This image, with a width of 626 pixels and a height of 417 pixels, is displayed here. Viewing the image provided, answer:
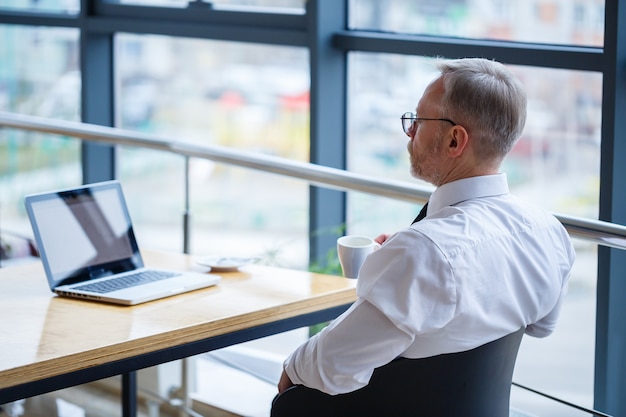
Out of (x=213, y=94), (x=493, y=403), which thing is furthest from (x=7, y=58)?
(x=493, y=403)

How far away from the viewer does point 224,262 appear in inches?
102

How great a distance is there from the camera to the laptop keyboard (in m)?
2.34

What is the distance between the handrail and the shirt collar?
32 centimetres

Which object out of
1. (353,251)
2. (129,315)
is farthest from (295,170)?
(129,315)

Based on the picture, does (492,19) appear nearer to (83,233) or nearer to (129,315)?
(83,233)

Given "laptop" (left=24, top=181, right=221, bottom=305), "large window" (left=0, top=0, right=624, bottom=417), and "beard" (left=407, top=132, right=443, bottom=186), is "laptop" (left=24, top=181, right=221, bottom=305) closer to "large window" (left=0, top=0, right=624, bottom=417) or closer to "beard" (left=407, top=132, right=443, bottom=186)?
"beard" (left=407, top=132, right=443, bottom=186)

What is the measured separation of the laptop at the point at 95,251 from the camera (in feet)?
7.64

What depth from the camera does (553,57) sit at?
334cm

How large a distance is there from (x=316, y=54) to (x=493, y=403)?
2.49 m

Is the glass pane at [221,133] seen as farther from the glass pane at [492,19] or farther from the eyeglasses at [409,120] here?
the eyeglasses at [409,120]

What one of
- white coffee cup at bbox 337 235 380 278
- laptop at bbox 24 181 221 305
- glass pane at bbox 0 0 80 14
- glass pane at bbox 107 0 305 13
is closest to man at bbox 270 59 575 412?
white coffee cup at bbox 337 235 380 278

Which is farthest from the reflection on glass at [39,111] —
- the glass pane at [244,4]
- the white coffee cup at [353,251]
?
the white coffee cup at [353,251]

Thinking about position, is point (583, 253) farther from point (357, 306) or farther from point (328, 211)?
point (357, 306)

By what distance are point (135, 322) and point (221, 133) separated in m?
2.76
